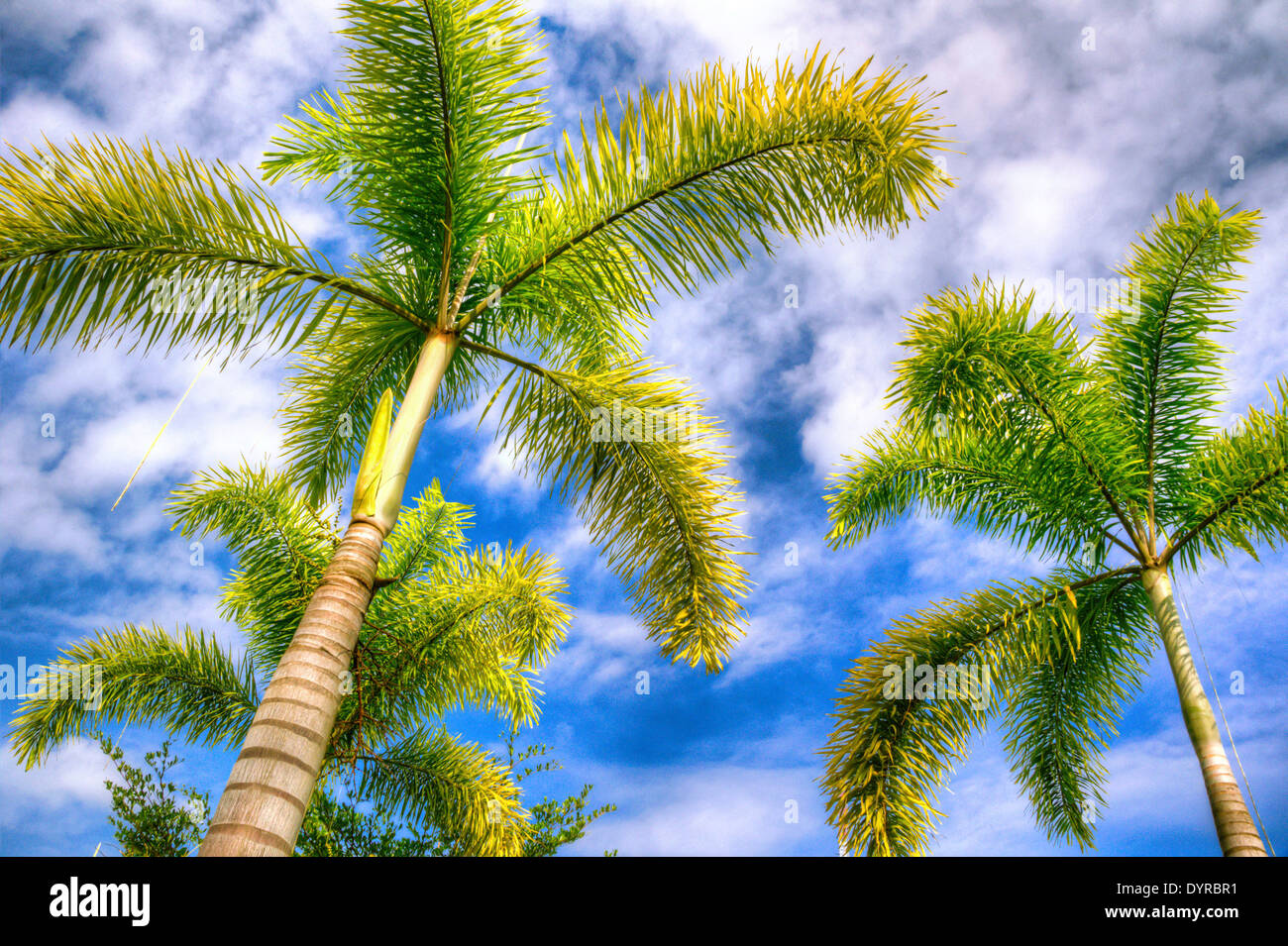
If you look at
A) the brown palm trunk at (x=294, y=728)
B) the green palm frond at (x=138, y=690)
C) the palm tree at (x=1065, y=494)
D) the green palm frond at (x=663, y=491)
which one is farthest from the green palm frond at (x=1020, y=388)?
the green palm frond at (x=138, y=690)

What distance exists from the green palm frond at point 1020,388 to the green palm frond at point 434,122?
4291mm

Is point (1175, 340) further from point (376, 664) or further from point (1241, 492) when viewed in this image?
point (376, 664)

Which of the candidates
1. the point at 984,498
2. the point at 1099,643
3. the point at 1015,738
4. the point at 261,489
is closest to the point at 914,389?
the point at 984,498

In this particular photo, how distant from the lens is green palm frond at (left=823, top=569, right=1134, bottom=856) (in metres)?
6.35

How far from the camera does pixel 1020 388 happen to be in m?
6.98

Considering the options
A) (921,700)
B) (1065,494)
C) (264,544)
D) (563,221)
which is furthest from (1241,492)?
(264,544)

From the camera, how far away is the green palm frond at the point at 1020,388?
6848mm

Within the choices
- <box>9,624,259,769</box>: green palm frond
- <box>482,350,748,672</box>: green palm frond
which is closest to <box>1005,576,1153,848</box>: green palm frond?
<box>482,350,748,672</box>: green palm frond

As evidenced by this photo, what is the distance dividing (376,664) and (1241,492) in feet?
30.1

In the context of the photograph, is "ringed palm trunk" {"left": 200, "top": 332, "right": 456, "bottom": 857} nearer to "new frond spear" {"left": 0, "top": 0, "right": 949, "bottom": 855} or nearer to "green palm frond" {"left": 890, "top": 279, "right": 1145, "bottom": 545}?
"new frond spear" {"left": 0, "top": 0, "right": 949, "bottom": 855}

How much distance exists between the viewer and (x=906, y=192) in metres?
5.23

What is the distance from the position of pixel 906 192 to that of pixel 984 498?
4.00 meters

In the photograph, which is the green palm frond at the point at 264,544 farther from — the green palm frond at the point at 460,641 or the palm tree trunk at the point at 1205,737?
the palm tree trunk at the point at 1205,737
